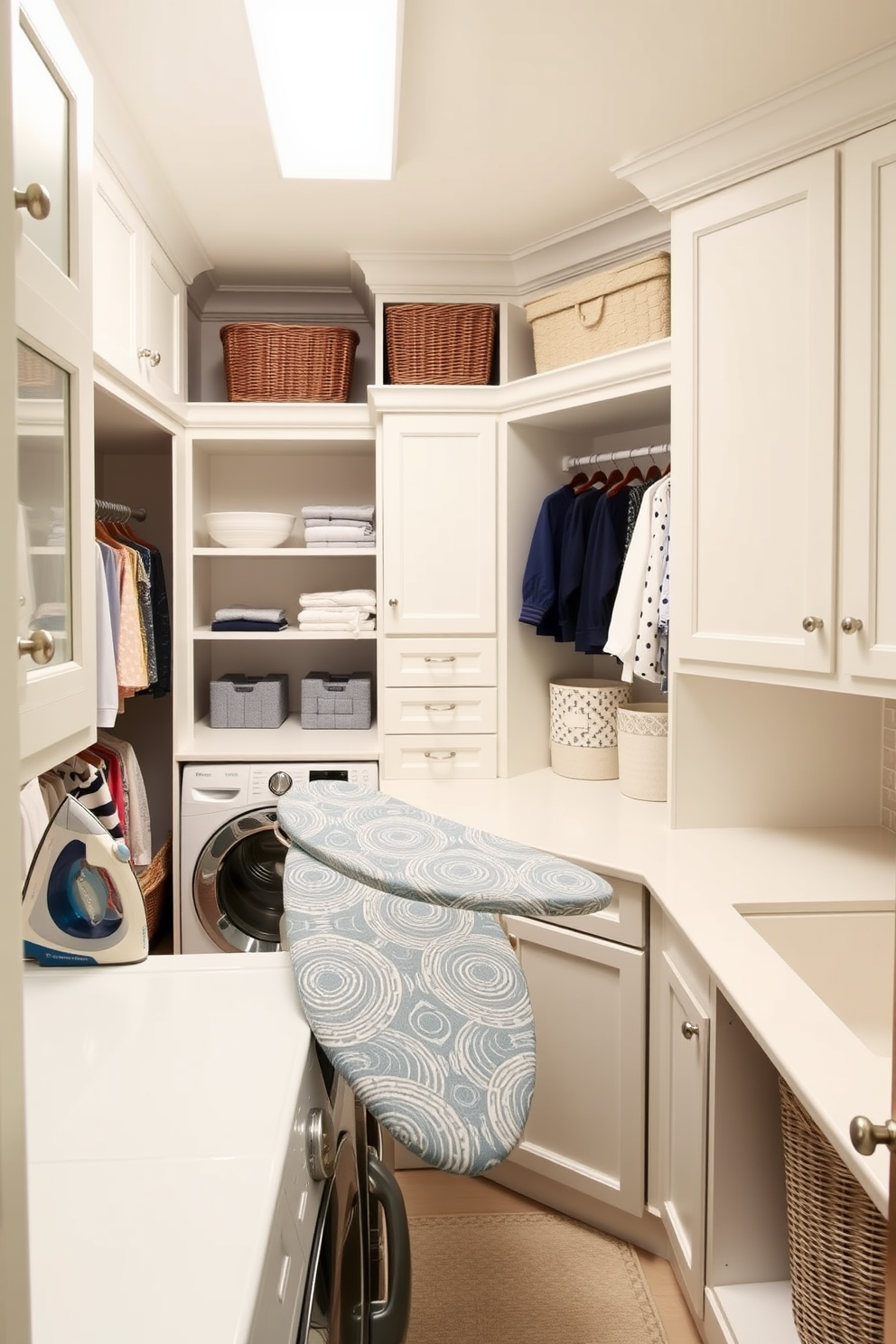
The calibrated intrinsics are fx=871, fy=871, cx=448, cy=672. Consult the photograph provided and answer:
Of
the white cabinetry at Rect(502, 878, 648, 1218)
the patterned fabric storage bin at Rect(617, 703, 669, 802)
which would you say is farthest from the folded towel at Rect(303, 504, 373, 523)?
the white cabinetry at Rect(502, 878, 648, 1218)

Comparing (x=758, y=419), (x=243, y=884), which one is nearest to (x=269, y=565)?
(x=243, y=884)

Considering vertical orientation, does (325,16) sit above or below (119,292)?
above

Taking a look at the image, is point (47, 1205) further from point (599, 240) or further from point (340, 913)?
point (599, 240)

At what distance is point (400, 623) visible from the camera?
9.21ft

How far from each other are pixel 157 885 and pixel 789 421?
7.79 ft

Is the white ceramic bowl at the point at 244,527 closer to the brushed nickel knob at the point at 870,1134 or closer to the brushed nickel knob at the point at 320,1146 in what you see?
the brushed nickel knob at the point at 320,1146

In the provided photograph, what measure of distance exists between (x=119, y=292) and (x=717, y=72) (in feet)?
4.92

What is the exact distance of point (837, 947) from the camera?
1743 mm

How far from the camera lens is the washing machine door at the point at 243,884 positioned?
279 centimetres

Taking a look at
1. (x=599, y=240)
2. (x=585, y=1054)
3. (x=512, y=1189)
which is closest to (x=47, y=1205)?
(x=585, y=1054)

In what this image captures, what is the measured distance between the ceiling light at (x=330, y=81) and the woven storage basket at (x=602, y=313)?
0.61 metres

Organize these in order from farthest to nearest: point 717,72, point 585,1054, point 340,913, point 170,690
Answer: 1. point 170,690
2. point 585,1054
3. point 717,72
4. point 340,913

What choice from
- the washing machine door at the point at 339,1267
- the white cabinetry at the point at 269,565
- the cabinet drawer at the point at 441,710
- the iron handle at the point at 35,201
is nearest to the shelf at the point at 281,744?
the white cabinetry at the point at 269,565

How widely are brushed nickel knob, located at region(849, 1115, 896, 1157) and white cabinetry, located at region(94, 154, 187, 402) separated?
6.73ft
